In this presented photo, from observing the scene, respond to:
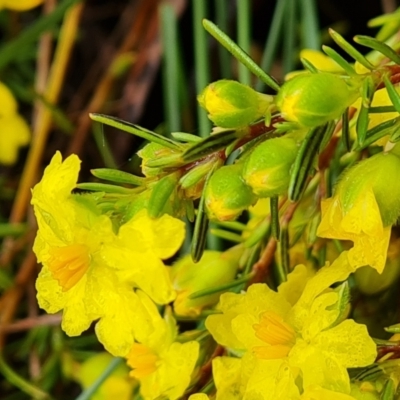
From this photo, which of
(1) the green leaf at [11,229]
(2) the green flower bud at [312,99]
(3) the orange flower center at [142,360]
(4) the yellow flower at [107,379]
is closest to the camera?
(2) the green flower bud at [312,99]

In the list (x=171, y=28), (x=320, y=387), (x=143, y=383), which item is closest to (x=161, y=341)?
(x=143, y=383)

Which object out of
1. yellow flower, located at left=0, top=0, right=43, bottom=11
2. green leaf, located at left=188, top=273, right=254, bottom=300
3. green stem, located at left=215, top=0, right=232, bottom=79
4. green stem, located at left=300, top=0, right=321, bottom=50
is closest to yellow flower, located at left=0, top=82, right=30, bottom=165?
yellow flower, located at left=0, top=0, right=43, bottom=11

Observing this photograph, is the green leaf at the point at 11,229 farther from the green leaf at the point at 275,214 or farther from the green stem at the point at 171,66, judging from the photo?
the green leaf at the point at 275,214

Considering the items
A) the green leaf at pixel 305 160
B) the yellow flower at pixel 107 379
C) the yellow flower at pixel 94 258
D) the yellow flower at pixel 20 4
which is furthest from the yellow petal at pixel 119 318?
the yellow flower at pixel 20 4

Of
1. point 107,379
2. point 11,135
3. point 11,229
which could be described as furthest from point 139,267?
point 11,135

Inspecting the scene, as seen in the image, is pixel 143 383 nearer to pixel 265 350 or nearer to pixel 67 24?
pixel 265 350

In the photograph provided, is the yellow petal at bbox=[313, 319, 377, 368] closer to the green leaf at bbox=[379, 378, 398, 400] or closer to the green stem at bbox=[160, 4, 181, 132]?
the green leaf at bbox=[379, 378, 398, 400]
